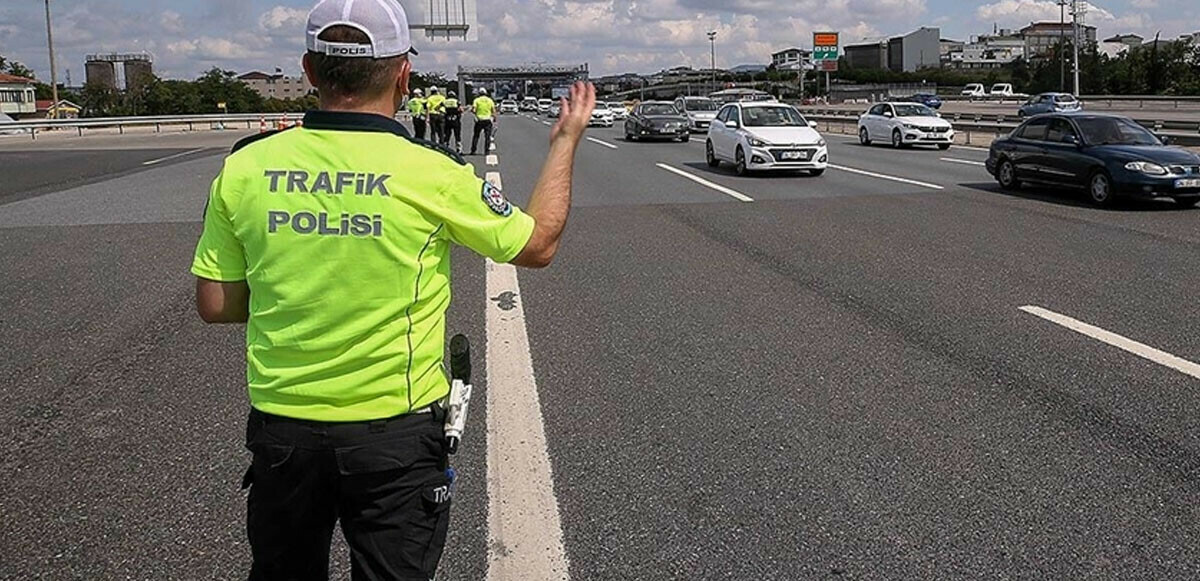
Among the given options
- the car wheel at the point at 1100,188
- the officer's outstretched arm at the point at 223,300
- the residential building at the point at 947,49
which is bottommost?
the car wheel at the point at 1100,188

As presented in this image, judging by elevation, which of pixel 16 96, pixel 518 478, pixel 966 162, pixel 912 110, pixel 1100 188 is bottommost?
pixel 518 478

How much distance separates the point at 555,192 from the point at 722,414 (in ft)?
10.5

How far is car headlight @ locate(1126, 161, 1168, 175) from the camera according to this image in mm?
14836

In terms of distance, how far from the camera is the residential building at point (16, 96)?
93.4 meters

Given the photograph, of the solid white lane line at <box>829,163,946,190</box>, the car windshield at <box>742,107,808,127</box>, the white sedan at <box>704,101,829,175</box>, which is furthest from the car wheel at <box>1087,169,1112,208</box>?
the car windshield at <box>742,107,808,127</box>

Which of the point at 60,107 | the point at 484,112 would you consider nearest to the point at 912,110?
the point at 484,112

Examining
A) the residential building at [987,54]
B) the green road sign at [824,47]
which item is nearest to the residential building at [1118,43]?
the residential building at [987,54]

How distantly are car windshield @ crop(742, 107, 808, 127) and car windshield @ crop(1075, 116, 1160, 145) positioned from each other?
21.8 feet

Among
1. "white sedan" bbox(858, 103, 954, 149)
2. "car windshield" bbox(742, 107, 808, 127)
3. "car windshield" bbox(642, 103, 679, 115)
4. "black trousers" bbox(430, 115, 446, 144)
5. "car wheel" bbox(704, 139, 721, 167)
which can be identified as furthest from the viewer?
"car windshield" bbox(642, 103, 679, 115)

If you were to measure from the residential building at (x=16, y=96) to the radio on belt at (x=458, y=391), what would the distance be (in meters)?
101

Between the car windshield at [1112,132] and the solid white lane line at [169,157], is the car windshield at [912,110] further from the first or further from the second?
the solid white lane line at [169,157]

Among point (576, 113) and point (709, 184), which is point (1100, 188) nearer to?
point (709, 184)

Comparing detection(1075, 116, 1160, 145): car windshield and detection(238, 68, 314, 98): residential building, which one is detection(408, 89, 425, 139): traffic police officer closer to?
detection(1075, 116, 1160, 145): car windshield

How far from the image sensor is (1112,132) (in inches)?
645
